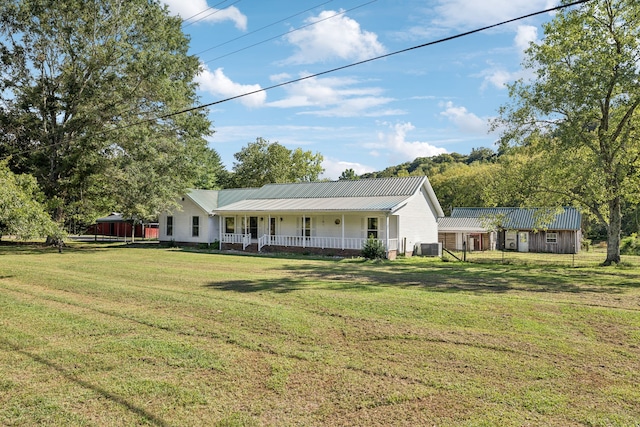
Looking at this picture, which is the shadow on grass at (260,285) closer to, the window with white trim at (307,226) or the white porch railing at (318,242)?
the white porch railing at (318,242)

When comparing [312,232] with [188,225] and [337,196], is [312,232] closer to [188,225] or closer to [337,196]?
[337,196]

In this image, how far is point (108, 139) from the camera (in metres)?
25.9

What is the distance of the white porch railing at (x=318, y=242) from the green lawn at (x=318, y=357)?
13542 mm

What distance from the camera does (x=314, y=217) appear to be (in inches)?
1128

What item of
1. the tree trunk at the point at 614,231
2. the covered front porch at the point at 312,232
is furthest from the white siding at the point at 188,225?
the tree trunk at the point at 614,231

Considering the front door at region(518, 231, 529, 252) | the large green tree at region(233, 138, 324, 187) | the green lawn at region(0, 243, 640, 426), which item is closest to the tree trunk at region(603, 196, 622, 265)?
the green lawn at region(0, 243, 640, 426)

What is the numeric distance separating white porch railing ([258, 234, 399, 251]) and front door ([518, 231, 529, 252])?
19380 mm

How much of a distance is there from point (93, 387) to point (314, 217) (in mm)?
23631

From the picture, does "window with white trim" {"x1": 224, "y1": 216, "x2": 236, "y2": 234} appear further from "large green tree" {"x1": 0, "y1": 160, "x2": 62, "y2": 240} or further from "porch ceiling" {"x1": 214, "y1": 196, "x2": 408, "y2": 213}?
"large green tree" {"x1": 0, "y1": 160, "x2": 62, "y2": 240}

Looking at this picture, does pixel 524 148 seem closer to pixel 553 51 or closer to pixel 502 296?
pixel 553 51

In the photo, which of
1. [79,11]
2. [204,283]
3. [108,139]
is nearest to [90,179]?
[108,139]

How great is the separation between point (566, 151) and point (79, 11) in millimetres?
27331

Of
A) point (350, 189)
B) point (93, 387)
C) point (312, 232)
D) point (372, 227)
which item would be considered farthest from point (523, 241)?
point (93, 387)

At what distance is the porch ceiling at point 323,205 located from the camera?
2499 centimetres
